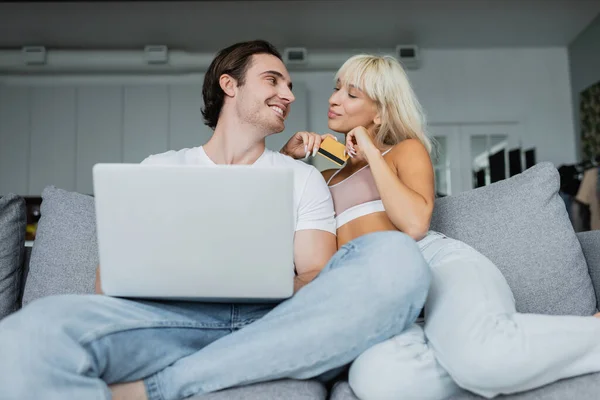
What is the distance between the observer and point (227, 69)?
2055mm

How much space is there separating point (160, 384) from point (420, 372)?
0.53 metres

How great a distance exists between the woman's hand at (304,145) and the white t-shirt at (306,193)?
68mm

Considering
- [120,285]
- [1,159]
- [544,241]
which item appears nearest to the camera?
[120,285]

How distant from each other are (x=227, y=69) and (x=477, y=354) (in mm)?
1351

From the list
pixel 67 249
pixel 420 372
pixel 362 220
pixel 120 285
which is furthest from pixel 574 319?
pixel 67 249

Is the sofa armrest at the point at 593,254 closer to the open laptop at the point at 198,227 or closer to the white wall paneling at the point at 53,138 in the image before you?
the open laptop at the point at 198,227

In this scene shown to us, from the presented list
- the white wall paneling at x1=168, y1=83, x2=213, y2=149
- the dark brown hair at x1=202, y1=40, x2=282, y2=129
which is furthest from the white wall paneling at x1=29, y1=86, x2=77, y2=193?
the dark brown hair at x1=202, y1=40, x2=282, y2=129

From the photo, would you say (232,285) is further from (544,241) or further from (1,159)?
(1,159)

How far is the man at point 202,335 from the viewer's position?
3.38 ft

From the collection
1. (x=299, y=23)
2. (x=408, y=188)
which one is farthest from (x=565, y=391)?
(x=299, y=23)

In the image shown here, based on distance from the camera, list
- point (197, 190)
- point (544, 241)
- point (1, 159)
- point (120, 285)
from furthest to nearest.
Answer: point (1, 159)
point (544, 241)
point (120, 285)
point (197, 190)

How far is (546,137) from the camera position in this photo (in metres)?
6.27

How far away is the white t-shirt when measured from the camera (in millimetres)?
1696

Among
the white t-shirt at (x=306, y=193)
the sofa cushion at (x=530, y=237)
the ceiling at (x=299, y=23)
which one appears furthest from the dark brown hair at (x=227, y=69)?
the ceiling at (x=299, y=23)
